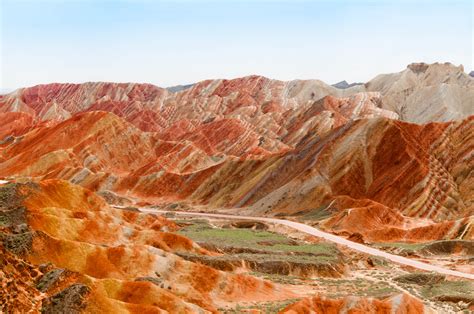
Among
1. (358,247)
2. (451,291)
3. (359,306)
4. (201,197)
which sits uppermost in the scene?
(359,306)

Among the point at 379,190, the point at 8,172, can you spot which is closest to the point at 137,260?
the point at 379,190

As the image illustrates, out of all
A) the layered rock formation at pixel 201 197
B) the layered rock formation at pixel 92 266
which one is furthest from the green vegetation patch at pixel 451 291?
the layered rock formation at pixel 92 266

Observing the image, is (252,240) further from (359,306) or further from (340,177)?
(359,306)

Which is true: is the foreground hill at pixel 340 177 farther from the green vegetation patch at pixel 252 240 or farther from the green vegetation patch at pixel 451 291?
the green vegetation patch at pixel 451 291

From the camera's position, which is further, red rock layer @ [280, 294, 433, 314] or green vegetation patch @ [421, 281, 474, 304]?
green vegetation patch @ [421, 281, 474, 304]

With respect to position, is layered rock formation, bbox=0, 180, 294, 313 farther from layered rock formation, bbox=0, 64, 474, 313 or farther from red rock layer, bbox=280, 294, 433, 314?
red rock layer, bbox=280, 294, 433, 314

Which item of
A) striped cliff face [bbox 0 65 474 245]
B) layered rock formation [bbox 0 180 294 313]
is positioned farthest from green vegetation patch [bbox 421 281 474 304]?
striped cliff face [bbox 0 65 474 245]

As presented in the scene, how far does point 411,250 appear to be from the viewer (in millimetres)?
77000

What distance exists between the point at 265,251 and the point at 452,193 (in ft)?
160

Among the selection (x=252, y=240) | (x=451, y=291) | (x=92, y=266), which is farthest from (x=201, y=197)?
(x=92, y=266)

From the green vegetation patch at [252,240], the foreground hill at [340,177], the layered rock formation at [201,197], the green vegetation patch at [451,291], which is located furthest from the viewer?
the foreground hill at [340,177]

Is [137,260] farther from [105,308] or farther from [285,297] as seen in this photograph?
[105,308]

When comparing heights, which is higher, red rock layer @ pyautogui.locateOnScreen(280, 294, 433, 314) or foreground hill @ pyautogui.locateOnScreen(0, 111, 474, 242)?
red rock layer @ pyautogui.locateOnScreen(280, 294, 433, 314)

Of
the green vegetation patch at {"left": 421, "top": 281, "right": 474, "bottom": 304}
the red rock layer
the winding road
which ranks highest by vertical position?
the red rock layer
